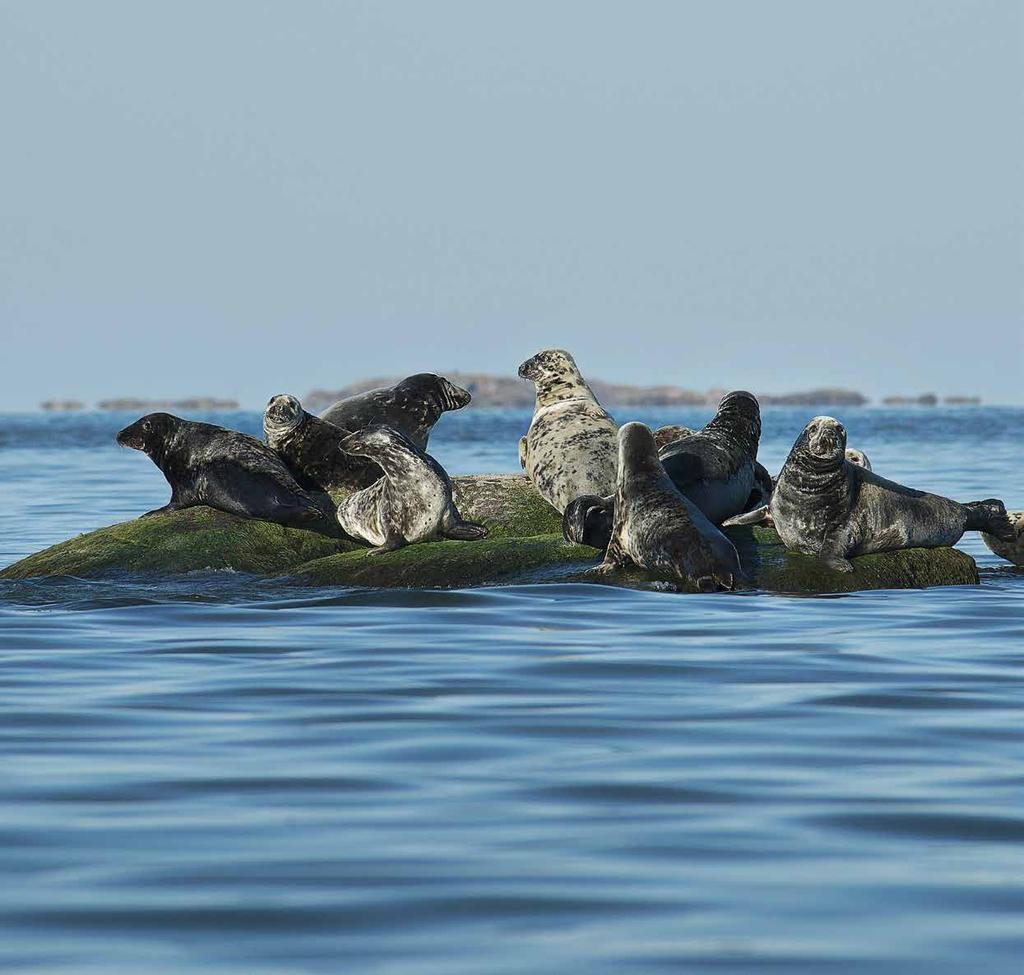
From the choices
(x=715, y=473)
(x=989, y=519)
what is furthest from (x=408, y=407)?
(x=989, y=519)

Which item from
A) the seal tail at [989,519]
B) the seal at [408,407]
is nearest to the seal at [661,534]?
the seal tail at [989,519]

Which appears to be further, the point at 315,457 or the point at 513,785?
the point at 315,457

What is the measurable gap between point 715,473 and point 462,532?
6.03 feet

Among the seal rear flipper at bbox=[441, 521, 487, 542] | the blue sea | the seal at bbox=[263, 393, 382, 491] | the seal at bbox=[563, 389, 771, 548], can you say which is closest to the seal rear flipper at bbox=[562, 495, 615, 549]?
the seal at bbox=[563, 389, 771, 548]

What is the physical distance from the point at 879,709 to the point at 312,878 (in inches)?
141

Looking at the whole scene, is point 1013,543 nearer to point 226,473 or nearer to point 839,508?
point 839,508

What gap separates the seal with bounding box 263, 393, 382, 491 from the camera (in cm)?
1412

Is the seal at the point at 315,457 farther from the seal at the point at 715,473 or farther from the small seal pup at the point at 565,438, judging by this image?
the seal at the point at 715,473

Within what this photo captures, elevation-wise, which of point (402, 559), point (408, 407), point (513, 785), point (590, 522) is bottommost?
point (513, 785)

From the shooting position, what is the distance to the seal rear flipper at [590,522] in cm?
1249

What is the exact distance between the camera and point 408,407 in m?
15.1

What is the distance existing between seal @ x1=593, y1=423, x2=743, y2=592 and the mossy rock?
17 cm

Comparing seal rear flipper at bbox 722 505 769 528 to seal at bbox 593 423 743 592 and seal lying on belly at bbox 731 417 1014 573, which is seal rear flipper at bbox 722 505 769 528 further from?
seal at bbox 593 423 743 592

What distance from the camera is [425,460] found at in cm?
1324
